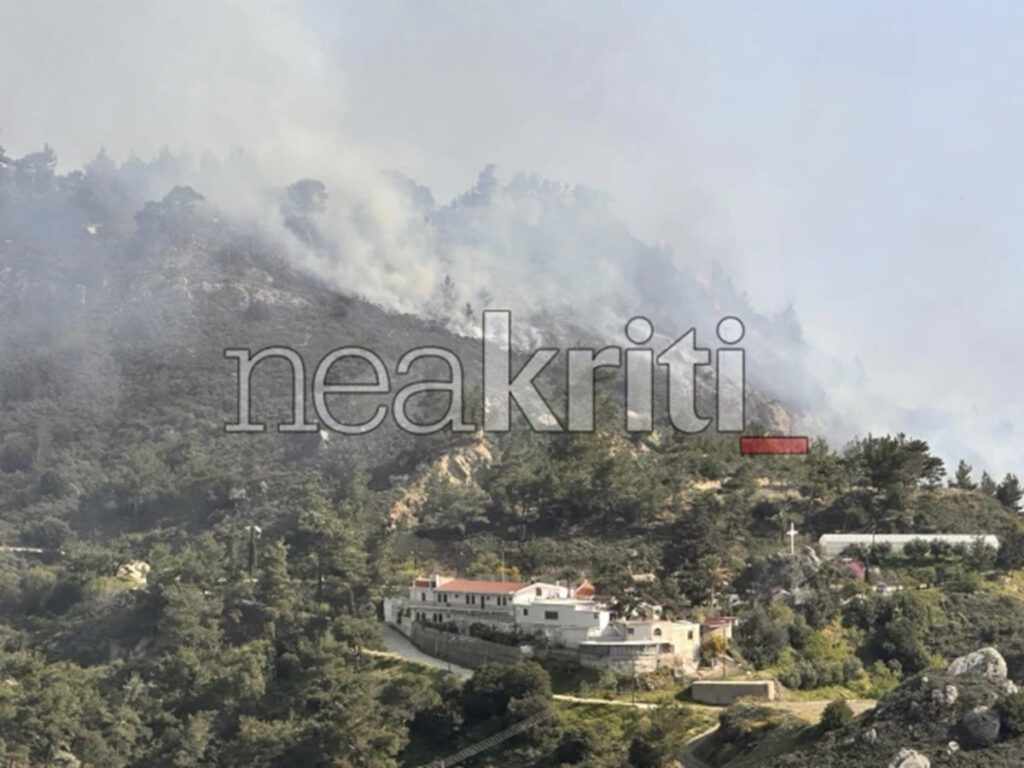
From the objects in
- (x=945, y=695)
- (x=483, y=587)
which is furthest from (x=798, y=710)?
(x=483, y=587)

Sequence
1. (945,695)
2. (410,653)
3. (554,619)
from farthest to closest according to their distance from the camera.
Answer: (410,653)
(554,619)
(945,695)

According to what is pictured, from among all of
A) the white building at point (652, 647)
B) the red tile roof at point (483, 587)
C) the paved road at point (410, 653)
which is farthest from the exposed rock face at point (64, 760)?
the white building at point (652, 647)

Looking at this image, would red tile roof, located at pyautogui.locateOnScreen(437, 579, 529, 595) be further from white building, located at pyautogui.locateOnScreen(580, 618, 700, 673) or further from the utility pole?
the utility pole

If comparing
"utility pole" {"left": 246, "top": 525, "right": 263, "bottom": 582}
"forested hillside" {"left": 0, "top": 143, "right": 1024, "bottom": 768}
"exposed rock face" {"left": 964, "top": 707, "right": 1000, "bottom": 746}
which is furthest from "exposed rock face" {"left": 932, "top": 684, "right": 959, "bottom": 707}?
"utility pole" {"left": 246, "top": 525, "right": 263, "bottom": 582}

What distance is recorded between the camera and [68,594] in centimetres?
7806

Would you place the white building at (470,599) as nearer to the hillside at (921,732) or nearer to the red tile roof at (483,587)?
the red tile roof at (483,587)

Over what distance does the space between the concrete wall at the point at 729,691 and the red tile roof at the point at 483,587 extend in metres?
11.0

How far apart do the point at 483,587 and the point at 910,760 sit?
2544 centimetres

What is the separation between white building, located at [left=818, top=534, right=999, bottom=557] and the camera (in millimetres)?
72938

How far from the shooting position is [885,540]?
242 feet

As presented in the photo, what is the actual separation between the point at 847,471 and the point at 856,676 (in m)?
19.1

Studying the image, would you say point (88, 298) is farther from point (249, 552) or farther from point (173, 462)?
point (249, 552)

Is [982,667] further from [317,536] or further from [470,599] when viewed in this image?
[317,536]

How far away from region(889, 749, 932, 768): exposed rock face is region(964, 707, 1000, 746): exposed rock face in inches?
76.4
